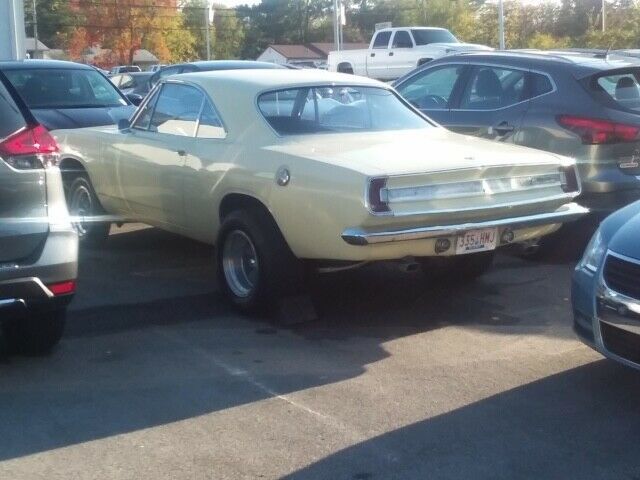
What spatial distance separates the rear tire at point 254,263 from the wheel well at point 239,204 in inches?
1.5

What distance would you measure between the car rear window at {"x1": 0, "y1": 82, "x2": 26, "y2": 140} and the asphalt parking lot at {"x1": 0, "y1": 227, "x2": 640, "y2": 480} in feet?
4.50

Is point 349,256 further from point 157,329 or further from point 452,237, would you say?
point 157,329

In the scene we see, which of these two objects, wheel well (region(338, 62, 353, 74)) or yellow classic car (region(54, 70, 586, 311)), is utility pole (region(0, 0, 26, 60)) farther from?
wheel well (region(338, 62, 353, 74))

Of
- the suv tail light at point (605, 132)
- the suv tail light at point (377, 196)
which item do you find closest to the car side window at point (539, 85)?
the suv tail light at point (605, 132)

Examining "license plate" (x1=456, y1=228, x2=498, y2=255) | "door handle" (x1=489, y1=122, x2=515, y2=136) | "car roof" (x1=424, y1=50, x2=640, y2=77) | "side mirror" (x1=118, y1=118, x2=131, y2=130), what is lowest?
"license plate" (x1=456, y1=228, x2=498, y2=255)

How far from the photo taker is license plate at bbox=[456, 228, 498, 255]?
650 cm

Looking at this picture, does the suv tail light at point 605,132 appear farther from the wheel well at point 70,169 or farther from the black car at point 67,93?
the black car at point 67,93

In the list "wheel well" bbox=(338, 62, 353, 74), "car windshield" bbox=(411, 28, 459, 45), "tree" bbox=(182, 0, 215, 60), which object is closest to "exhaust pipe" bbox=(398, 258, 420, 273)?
"car windshield" bbox=(411, 28, 459, 45)

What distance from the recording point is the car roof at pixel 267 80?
7637 millimetres

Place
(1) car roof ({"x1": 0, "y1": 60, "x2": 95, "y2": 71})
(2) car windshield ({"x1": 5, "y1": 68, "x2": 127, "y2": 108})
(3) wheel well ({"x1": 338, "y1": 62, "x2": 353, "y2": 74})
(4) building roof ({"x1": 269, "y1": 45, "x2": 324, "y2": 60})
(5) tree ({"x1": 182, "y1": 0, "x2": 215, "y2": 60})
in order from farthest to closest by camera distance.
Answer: (5) tree ({"x1": 182, "y1": 0, "x2": 215, "y2": 60}) < (4) building roof ({"x1": 269, "y1": 45, "x2": 324, "y2": 60}) < (3) wheel well ({"x1": 338, "y1": 62, "x2": 353, "y2": 74}) < (1) car roof ({"x1": 0, "y1": 60, "x2": 95, "y2": 71}) < (2) car windshield ({"x1": 5, "y1": 68, "x2": 127, "y2": 108})

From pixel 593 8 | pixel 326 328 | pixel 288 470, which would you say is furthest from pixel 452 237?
pixel 593 8

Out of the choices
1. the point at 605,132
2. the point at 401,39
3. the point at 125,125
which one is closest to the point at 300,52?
the point at 401,39

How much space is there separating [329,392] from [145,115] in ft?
12.3

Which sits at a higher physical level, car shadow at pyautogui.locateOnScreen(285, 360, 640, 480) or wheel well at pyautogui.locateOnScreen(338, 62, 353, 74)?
car shadow at pyautogui.locateOnScreen(285, 360, 640, 480)
